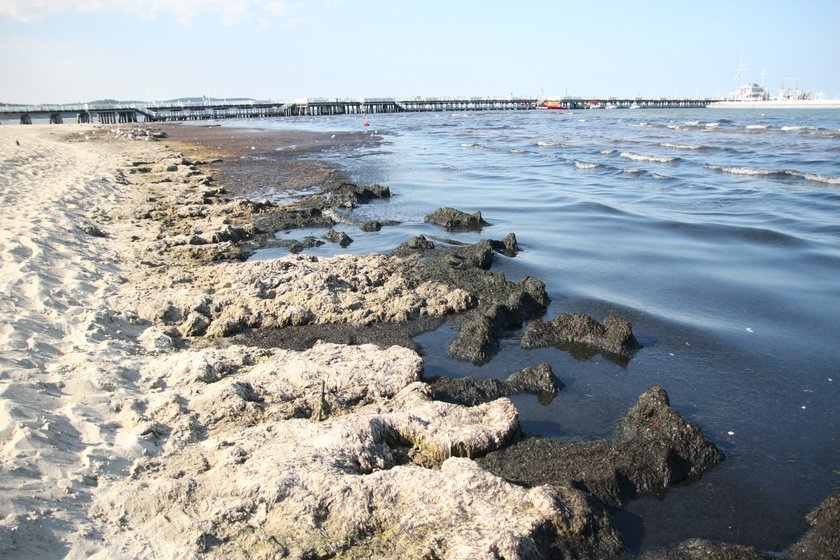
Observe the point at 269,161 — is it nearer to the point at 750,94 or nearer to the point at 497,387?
the point at 497,387

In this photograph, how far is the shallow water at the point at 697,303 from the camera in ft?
14.1

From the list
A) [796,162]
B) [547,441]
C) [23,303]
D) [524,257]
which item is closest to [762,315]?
[524,257]

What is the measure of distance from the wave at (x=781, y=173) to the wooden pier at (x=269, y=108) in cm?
6457

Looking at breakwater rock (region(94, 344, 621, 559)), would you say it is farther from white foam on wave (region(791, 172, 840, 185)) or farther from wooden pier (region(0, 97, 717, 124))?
wooden pier (region(0, 97, 717, 124))

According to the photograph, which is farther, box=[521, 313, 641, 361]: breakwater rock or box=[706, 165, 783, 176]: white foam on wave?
box=[706, 165, 783, 176]: white foam on wave

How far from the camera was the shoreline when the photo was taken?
340cm

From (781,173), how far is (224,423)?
21830mm

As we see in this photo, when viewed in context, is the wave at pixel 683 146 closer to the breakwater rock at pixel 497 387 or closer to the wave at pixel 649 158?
the wave at pixel 649 158

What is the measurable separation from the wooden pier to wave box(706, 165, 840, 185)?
6457cm

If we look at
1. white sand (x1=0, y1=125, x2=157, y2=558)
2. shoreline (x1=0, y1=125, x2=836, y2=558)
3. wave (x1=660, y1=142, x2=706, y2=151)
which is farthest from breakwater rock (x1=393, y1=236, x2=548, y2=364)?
wave (x1=660, y1=142, x2=706, y2=151)

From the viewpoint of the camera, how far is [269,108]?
92875 mm

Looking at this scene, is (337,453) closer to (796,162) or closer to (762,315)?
(762,315)

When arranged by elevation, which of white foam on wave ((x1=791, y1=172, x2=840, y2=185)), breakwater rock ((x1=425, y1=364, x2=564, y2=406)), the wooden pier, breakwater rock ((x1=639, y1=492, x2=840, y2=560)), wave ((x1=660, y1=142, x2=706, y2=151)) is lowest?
breakwater rock ((x1=639, y1=492, x2=840, y2=560))

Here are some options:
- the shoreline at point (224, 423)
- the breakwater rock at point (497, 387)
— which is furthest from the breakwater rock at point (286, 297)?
the breakwater rock at point (497, 387)
